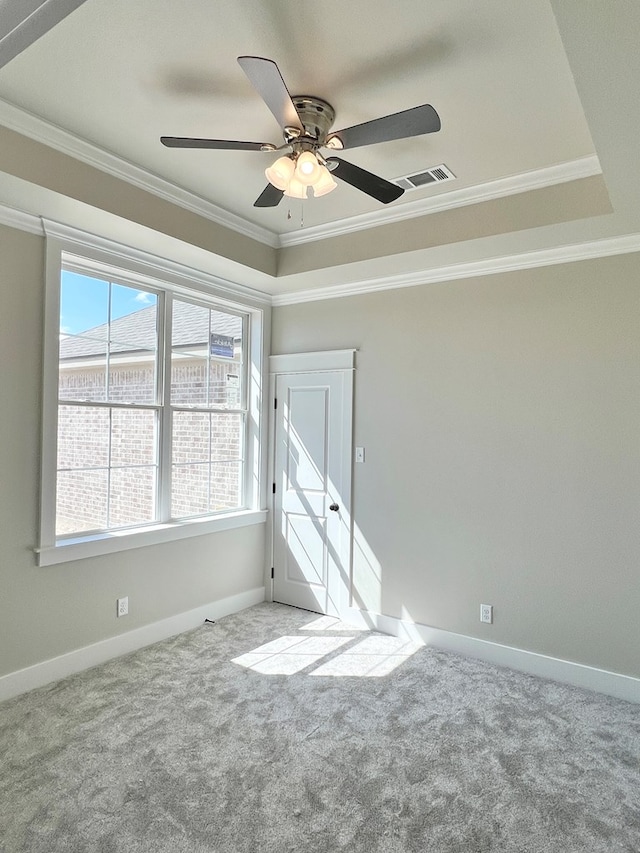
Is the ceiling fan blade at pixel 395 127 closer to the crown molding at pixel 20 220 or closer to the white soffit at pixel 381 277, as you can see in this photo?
the white soffit at pixel 381 277

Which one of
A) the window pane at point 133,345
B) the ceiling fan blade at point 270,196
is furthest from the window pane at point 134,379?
the ceiling fan blade at point 270,196

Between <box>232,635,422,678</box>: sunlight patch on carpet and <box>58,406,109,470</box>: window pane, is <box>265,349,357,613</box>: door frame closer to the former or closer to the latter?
<box>232,635,422,678</box>: sunlight patch on carpet

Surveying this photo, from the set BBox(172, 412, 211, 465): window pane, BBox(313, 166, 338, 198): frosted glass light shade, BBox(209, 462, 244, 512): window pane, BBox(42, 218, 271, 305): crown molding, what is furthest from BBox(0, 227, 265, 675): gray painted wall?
BBox(313, 166, 338, 198): frosted glass light shade

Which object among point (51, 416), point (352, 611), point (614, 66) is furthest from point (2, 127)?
point (352, 611)

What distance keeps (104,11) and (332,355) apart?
2.69 metres

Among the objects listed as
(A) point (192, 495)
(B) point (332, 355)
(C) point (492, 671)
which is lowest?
(C) point (492, 671)

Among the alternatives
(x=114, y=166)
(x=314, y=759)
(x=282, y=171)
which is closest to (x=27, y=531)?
(x=314, y=759)

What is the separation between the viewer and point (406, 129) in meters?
1.94

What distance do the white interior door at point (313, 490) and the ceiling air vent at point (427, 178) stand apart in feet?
4.88

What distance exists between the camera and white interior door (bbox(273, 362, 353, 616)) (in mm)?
4160

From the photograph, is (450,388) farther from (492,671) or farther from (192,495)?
(192,495)

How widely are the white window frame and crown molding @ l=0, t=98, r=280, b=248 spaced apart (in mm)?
480

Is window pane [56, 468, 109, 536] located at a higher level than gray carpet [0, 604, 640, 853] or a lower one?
higher

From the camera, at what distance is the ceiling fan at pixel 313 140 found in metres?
1.88
